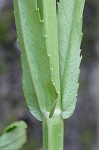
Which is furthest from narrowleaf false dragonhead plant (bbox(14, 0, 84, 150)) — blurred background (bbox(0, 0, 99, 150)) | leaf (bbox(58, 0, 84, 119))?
blurred background (bbox(0, 0, 99, 150))

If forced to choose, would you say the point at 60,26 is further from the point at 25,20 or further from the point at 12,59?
the point at 12,59

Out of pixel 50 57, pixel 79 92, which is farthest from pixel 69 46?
pixel 79 92

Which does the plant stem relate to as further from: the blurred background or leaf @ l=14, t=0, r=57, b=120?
the blurred background

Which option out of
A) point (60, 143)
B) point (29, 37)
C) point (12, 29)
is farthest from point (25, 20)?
point (12, 29)

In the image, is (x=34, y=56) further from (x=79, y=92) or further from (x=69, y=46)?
(x=79, y=92)

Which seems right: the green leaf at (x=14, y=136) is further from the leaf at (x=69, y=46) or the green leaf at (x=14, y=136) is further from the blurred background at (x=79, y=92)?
the blurred background at (x=79, y=92)

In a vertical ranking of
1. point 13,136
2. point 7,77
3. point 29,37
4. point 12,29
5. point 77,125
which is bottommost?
point 77,125
